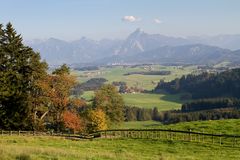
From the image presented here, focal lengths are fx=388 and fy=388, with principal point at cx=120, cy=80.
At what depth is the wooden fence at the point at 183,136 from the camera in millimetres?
38688

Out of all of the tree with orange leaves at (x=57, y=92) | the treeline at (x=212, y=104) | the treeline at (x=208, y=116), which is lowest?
the treeline at (x=208, y=116)

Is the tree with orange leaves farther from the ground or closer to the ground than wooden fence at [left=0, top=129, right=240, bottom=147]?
farther from the ground

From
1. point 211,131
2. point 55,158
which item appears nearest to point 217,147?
point 211,131

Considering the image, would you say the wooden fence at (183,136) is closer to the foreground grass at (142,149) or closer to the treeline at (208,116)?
the foreground grass at (142,149)

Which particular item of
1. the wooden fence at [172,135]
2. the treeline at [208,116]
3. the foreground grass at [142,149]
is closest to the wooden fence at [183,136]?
the wooden fence at [172,135]

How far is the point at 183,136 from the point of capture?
42.4 meters

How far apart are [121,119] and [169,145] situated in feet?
145

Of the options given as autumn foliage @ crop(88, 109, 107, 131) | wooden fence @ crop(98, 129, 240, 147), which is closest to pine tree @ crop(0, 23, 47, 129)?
wooden fence @ crop(98, 129, 240, 147)

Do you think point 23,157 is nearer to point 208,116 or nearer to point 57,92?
point 57,92

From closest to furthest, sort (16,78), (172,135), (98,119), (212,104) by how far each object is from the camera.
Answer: (172,135), (16,78), (98,119), (212,104)

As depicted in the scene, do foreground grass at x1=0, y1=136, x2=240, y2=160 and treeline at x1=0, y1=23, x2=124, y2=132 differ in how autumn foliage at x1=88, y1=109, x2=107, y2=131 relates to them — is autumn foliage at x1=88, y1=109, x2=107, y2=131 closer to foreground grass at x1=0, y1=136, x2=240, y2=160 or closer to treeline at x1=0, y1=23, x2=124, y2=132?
treeline at x1=0, y1=23, x2=124, y2=132

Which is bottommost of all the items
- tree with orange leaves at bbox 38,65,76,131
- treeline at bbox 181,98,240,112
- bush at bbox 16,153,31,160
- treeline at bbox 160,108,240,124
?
treeline at bbox 160,108,240,124

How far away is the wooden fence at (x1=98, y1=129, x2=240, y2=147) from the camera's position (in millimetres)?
38688

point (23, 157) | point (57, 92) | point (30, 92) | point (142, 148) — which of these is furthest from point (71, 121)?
point (23, 157)
